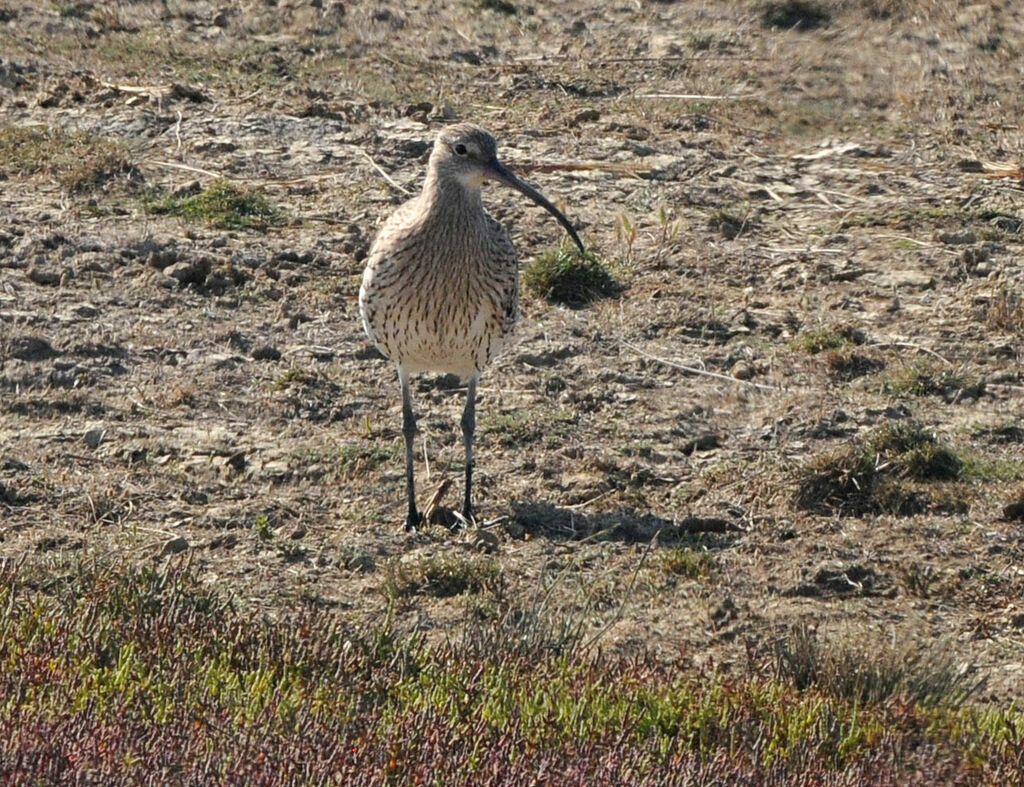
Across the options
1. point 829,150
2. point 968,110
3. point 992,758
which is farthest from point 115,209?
point 992,758

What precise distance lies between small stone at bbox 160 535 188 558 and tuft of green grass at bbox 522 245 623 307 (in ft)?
11.3

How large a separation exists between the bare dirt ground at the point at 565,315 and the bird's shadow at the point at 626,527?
0.02m

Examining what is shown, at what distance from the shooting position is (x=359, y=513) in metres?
8.19

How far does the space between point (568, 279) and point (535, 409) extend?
147 centimetres

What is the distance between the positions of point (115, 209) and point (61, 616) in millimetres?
5620

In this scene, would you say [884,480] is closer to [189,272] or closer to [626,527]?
[626,527]

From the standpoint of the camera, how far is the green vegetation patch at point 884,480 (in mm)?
8211

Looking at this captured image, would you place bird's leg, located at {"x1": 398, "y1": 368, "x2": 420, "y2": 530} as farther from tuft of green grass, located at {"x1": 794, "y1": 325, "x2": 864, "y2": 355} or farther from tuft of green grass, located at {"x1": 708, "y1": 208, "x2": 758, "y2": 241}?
tuft of green grass, located at {"x1": 708, "y1": 208, "x2": 758, "y2": 241}

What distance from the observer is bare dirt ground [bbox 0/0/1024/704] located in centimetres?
764

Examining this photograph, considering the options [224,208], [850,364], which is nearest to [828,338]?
[850,364]

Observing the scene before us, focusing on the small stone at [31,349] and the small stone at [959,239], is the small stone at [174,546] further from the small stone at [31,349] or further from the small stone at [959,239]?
the small stone at [959,239]

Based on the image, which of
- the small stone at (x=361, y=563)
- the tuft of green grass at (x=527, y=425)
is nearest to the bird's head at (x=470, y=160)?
the tuft of green grass at (x=527, y=425)

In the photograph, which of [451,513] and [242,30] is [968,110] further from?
[451,513]

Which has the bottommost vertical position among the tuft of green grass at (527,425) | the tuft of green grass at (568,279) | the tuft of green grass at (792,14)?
the tuft of green grass at (527,425)
